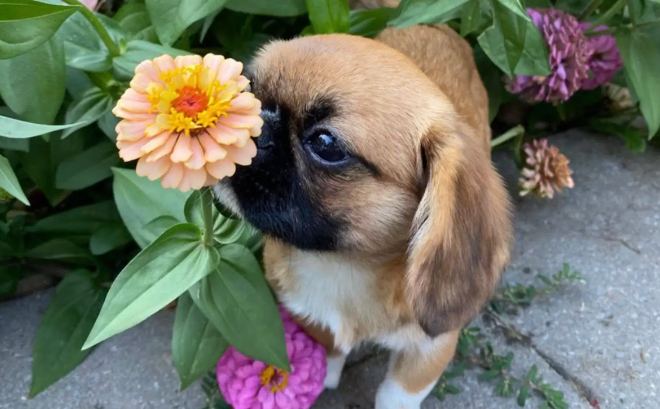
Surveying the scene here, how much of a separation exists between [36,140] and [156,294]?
770 millimetres

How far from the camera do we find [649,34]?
178cm

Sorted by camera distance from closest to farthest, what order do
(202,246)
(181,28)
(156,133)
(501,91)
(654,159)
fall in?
1. (156,133)
2. (202,246)
3. (181,28)
4. (501,91)
5. (654,159)

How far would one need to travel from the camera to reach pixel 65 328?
1.63 meters

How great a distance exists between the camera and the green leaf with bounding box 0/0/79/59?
3.55 feet

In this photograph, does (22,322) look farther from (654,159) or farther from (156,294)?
(654,159)

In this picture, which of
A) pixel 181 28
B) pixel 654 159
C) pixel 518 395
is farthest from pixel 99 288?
pixel 654 159

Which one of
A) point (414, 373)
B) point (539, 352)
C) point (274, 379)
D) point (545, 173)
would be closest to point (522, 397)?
point (539, 352)

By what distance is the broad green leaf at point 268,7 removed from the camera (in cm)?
159

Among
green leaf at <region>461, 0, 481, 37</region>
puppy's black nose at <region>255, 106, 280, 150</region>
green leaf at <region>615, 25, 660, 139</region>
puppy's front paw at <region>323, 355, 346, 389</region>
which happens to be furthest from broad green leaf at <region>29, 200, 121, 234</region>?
green leaf at <region>615, 25, 660, 139</region>

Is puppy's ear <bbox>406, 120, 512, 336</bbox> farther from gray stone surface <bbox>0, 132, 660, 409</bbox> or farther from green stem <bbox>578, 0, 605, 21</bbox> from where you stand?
green stem <bbox>578, 0, 605, 21</bbox>

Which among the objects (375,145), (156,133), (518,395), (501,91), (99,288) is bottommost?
(518,395)

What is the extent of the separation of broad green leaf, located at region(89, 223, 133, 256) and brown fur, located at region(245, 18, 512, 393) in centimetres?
67

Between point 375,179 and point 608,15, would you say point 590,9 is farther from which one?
point 375,179

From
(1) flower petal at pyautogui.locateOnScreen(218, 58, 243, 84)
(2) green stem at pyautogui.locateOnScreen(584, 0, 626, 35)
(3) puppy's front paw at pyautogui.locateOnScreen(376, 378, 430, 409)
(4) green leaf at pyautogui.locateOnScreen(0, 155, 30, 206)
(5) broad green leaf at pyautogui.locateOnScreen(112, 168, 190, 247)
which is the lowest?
(3) puppy's front paw at pyautogui.locateOnScreen(376, 378, 430, 409)
